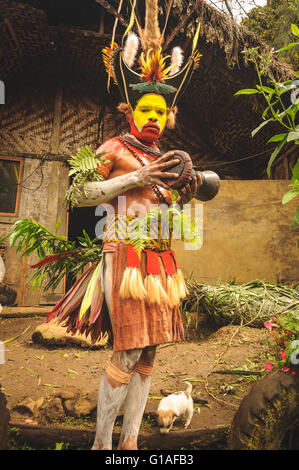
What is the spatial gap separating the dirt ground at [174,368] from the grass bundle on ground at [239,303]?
0.14 meters

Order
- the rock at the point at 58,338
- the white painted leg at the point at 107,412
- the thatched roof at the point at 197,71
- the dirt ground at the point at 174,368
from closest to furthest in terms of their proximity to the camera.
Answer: the white painted leg at the point at 107,412, the dirt ground at the point at 174,368, the rock at the point at 58,338, the thatched roof at the point at 197,71

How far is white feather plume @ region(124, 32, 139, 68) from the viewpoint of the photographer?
196cm

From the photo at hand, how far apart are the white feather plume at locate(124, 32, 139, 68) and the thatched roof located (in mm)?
3095

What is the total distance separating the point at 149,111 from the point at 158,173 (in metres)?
0.48

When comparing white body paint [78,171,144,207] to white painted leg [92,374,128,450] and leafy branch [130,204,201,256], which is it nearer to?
leafy branch [130,204,201,256]

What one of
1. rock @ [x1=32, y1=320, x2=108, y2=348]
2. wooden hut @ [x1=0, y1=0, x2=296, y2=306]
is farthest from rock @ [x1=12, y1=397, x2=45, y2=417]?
wooden hut @ [x1=0, y1=0, x2=296, y2=306]

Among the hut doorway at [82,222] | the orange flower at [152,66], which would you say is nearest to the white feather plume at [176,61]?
the orange flower at [152,66]

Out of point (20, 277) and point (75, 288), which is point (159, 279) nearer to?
point (75, 288)

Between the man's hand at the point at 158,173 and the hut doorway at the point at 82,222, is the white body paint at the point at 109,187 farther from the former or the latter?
the hut doorway at the point at 82,222

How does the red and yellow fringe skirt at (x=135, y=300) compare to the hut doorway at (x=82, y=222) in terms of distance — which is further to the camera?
the hut doorway at (x=82, y=222)

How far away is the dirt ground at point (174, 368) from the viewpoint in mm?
2475

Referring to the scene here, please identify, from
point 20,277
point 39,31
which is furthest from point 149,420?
point 39,31

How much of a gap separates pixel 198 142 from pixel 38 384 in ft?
15.7

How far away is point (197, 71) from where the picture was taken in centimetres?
508
